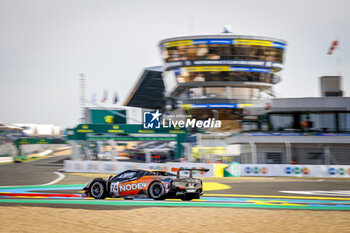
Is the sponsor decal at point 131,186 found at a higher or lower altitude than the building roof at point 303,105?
lower

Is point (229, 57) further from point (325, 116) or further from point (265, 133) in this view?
point (325, 116)

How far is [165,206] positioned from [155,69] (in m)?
50.5

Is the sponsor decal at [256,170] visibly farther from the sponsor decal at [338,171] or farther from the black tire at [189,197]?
the black tire at [189,197]

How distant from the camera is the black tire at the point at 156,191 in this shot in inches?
477

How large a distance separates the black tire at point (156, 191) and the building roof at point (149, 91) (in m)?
→ 49.3

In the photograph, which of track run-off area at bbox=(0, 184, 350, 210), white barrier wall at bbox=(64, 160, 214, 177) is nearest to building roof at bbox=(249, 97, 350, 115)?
white barrier wall at bbox=(64, 160, 214, 177)

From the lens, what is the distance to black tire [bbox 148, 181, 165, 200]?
Answer: 1211 centimetres

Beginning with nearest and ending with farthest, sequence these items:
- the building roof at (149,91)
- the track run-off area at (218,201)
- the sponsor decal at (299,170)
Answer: the track run-off area at (218,201), the sponsor decal at (299,170), the building roof at (149,91)

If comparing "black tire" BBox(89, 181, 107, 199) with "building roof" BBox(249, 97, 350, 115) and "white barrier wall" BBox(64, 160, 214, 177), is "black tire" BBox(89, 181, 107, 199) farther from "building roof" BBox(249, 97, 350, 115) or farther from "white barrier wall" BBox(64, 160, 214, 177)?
"building roof" BBox(249, 97, 350, 115)

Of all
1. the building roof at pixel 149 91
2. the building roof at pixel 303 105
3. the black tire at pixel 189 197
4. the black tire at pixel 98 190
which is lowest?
the black tire at pixel 189 197

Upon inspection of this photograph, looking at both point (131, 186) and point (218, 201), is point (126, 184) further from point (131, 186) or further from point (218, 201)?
point (218, 201)

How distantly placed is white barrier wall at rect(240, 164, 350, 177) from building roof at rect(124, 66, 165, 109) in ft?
117

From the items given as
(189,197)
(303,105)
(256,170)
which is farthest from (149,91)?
(189,197)

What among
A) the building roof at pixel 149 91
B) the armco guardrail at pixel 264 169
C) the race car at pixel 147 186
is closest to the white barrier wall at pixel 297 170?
the armco guardrail at pixel 264 169
